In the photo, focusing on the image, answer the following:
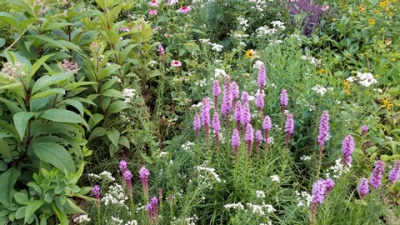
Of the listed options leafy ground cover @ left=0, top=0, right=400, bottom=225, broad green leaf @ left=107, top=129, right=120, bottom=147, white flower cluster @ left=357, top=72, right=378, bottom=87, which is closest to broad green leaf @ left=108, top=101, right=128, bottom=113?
leafy ground cover @ left=0, top=0, right=400, bottom=225

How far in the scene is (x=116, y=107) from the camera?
3244mm

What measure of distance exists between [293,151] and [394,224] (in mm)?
915

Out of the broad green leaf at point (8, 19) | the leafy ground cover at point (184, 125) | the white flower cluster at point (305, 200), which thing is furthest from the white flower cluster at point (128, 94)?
the white flower cluster at point (305, 200)

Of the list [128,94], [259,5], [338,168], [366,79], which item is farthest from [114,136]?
[259,5]

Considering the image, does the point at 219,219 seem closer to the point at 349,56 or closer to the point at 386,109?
the point at 386,109

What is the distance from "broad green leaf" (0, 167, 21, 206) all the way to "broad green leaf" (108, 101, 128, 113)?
0.89m

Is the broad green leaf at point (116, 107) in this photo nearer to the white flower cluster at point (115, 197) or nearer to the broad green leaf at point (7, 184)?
the white flower cluster at point (115, 197)

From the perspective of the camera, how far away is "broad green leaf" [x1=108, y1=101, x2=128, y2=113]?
3.23 meters

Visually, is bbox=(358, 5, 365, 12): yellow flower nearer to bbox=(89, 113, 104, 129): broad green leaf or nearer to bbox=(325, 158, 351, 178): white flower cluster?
bbox=(325, 158, 351, 178): white flower cluster

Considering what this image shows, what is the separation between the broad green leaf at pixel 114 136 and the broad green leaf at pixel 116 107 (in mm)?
151

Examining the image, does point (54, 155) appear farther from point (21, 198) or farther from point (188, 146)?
point (188, 146)

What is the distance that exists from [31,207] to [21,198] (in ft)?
0.39

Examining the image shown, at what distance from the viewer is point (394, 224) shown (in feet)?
9.73

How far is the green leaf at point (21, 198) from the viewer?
2.36 m
